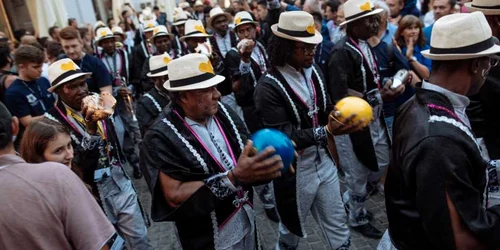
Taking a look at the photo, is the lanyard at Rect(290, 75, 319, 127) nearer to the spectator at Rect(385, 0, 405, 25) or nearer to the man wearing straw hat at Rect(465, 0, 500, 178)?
the man wearing straw hat at Rect(465, 0, 500, 178)

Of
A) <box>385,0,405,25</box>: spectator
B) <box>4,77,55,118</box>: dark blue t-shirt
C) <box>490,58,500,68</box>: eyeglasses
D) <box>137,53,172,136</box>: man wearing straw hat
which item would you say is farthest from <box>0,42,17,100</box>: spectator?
<box>385,0,405,25</box>: spectator

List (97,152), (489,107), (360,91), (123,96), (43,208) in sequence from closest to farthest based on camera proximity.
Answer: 1. (43,208)
2. (489,107)
3. (97,152)
4. (360,91)
5. (123,96)

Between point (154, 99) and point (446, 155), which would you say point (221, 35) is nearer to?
point (154, 99)

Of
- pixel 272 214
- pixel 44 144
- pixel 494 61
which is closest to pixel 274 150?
pixel 494 61

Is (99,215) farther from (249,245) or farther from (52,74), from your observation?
(52,74)

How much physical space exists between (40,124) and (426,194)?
8.54 ft

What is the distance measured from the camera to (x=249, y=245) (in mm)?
3129

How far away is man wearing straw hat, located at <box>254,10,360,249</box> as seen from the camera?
11.4 feet

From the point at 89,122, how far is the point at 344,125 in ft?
7.10

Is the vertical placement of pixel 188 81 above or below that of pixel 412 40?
above

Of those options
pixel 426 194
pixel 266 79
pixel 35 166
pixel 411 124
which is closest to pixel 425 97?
pixel 411 124

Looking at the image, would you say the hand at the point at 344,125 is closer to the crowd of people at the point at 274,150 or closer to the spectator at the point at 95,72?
the crowd of people at the point at 274,150

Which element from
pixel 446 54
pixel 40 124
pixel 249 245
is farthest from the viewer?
pixel 249 245

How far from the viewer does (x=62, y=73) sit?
3629mm
